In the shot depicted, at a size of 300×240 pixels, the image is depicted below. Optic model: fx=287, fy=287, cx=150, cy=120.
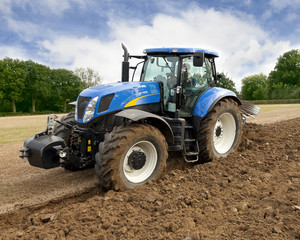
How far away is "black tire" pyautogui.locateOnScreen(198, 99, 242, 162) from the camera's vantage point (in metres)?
5.80

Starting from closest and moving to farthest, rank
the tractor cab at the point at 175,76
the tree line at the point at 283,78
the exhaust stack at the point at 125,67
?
the tractor cab at the point at 175,76, the exhaust stack at the point at 125,67, the tree line at the point at 283,78

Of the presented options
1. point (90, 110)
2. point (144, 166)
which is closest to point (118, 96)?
point (90, 110)

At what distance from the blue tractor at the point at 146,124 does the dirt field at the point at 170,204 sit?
1.37 ft

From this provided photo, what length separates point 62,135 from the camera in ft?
18.2

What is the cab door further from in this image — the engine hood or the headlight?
the headlight

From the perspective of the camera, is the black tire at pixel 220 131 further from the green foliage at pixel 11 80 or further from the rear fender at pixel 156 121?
the green foliage at pixel 11 80

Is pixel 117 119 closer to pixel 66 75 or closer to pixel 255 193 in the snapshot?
pixel 255 193

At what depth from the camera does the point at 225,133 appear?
6648 millimetres

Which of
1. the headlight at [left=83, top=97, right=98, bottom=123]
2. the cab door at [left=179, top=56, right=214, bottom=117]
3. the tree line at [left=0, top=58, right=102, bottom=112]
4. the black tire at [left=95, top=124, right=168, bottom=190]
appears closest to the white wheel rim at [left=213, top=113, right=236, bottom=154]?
the cab door at [left=179, top=56, right=214, bottom=117]

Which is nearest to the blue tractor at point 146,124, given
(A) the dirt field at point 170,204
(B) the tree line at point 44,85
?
(A) the dirt field at point 170,204

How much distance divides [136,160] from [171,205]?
41.6 inches

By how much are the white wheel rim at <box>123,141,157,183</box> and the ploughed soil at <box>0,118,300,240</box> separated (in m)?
0.23

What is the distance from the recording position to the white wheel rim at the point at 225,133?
646 cm

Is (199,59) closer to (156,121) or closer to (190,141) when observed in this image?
(156,121)
